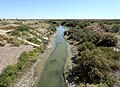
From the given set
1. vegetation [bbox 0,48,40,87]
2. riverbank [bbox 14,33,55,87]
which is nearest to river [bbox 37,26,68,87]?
riverbank [bbox 14,33,55,87]

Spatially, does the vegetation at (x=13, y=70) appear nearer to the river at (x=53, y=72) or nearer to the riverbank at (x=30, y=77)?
the riverbank at (x=30, y=77)

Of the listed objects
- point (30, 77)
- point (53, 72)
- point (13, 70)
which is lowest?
point (53, 72)

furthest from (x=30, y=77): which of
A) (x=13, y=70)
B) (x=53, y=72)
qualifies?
(x=53, y=72)

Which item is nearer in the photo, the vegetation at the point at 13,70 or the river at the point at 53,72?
the vegetation at the point at 13,70

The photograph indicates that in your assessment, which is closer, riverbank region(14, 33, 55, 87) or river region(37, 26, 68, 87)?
riverbank region(14, 33, 55, 87)

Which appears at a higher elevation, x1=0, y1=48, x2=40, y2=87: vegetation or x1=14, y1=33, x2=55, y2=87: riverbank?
x1=0, y1=48, x2=40, y2=87: vegetation

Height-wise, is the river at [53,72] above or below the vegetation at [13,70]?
below

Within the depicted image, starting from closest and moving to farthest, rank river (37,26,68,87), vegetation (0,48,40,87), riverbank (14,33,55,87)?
vegetation (0,48,40,87), riverbank (14,33,55,87), river (37,26,68,87)

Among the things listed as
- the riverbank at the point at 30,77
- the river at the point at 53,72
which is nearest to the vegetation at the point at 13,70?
the riverbank at the point at 30,77

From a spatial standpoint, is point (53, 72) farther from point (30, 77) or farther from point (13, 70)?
point (13, 70)

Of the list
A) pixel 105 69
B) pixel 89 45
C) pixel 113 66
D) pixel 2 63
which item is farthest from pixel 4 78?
pixel 89 45

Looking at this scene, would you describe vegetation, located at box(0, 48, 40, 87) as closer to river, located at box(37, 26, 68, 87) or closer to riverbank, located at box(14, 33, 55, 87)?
riverbank, located at box(14, 33, 55, 87)

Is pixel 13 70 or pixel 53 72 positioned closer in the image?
pixel 13 70
